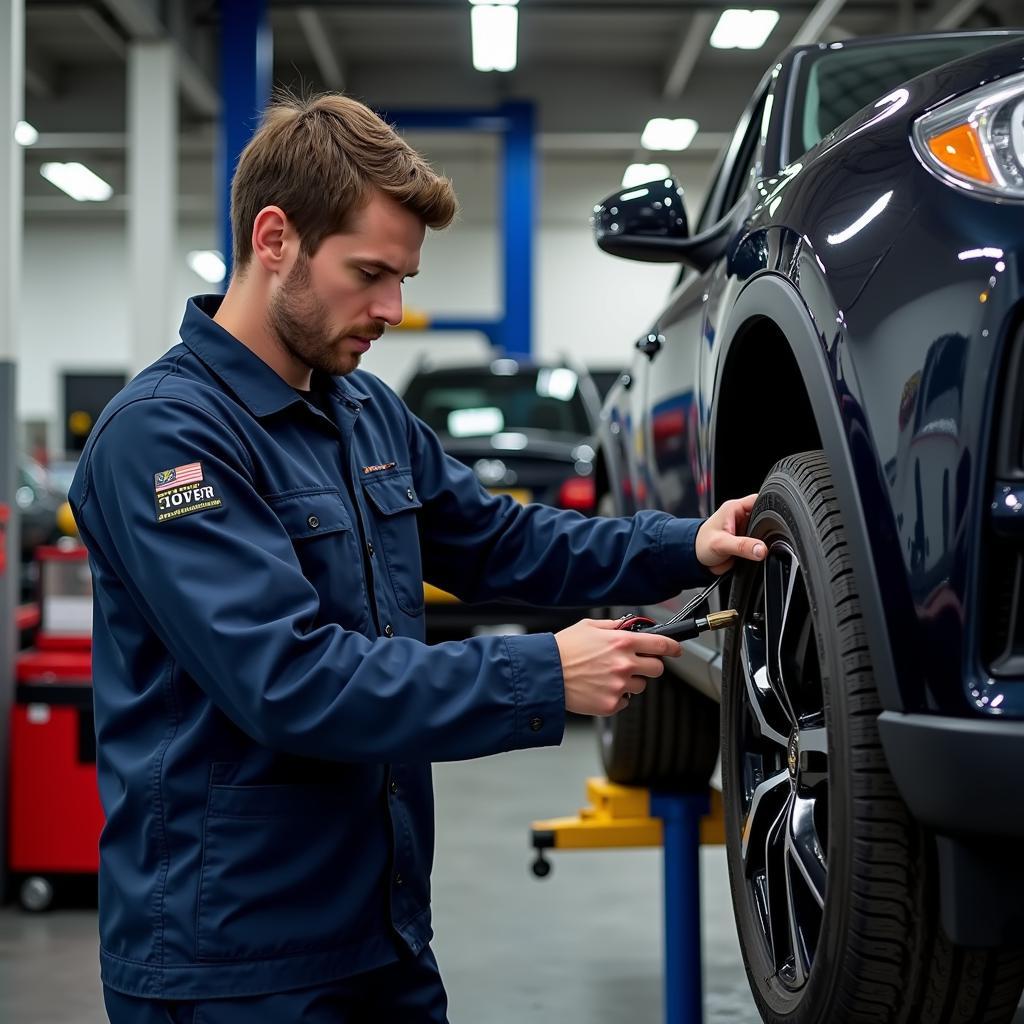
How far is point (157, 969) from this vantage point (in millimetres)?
1509

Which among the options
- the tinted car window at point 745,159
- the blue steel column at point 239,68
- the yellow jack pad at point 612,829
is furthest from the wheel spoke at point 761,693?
the blue steel column at point 239,68

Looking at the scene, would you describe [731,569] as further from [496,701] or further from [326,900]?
[326,900]

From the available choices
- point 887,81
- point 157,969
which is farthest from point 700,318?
point 157,969

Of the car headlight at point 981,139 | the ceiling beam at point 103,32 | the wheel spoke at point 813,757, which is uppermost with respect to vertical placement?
the ceiling beam at point 103,32

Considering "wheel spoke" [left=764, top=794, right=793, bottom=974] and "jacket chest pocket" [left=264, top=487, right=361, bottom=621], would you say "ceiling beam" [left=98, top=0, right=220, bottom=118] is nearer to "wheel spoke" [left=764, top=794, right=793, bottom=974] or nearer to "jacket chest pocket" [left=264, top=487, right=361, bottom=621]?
"jacket chest pocket" [left=264, top=487, right=361, bottom=621]

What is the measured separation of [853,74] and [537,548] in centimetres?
93

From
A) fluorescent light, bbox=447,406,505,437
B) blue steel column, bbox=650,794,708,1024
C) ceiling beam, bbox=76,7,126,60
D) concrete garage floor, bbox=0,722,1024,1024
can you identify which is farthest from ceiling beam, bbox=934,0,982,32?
blue steel column, bbox=650,794,708,1024

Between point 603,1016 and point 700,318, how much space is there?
5.15ft

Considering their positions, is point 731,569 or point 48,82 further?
point 48,82

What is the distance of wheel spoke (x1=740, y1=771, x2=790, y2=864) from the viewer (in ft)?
5.28

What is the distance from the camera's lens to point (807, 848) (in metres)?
1.50

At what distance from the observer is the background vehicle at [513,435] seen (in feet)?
19.2

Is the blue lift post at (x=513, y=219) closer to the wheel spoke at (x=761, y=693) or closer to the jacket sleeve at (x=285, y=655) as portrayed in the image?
the wheel spoke at (x=761, y=693)

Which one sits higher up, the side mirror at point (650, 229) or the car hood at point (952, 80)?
the side mirror at point (650, 229)
